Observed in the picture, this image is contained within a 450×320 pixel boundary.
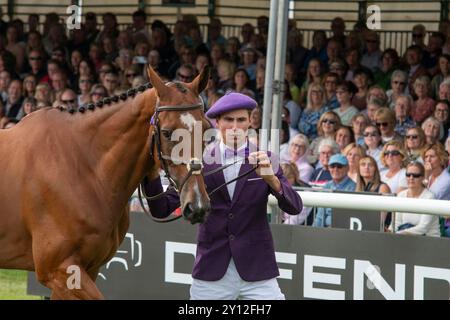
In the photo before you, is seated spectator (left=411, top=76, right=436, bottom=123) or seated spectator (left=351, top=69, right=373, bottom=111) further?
seated spectator (left=351, top=69, right=373, bottom=111)

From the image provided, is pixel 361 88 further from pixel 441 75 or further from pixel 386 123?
pixel 386 123

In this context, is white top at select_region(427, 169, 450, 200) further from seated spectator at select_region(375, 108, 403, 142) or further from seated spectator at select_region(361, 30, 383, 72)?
seated spectator at select_region(361, 30, 383, 72)

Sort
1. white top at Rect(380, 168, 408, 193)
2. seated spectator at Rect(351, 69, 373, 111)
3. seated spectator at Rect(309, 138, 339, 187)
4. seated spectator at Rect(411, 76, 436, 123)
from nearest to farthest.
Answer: white top at Rect(380, 168, 408, 193), seated spectator at Rect(309, 138, 339, 187), seated spectator at Rect(411, 76, 436, 123), seated spectator at Rect(351, 69, 373, 111)

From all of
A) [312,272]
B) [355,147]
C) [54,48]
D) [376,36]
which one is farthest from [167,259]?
[54,48]

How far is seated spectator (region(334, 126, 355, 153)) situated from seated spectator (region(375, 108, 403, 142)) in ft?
0.90

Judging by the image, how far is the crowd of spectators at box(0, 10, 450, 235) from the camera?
9117 millimetres

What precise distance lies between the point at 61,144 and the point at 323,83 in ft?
18.8

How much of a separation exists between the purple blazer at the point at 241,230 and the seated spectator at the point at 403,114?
4.72 m

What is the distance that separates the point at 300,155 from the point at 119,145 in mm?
4371

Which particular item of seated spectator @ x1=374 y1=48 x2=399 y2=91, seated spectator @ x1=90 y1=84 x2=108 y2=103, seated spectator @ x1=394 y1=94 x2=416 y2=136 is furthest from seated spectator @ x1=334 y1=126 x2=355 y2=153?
seated spectator @ x1=90 y1=84 x2=108 y2=103

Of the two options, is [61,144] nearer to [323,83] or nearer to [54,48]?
[323,83]

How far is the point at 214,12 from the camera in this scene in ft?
49.1

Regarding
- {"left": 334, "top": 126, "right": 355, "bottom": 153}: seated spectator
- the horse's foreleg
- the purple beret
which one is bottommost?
the horse's foreleg

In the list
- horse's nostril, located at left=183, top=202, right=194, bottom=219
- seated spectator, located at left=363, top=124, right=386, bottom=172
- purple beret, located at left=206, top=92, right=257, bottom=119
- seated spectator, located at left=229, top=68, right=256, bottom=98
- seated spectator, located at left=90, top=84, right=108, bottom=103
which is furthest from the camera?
seated spectator, located at left=90, top=84, right=108, bottom=103
